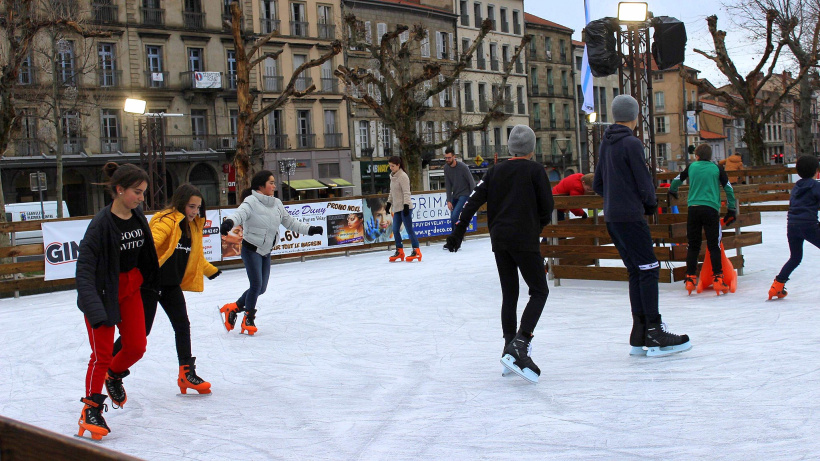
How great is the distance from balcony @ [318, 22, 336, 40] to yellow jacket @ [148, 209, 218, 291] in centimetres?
4698

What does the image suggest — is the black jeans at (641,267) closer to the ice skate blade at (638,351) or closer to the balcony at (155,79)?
the ice skate blade at (638,351)

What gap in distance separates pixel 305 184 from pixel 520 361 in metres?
43.6

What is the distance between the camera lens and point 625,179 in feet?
19.4

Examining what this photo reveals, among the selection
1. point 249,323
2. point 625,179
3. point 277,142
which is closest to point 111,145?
point 277,142

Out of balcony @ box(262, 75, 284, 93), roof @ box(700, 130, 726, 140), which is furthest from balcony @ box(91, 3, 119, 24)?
roof @ box(700, 130, 726, 140)

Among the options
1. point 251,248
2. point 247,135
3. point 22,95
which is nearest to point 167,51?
point 22,95

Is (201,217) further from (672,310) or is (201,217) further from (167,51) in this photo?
(167,51)

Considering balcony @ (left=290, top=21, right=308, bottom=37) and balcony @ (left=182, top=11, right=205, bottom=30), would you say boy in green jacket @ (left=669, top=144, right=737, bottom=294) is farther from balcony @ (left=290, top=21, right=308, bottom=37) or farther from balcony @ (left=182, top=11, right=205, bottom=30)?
balcony @ (left=290, top=21, right=308, bottom=37)

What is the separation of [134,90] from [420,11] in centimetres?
2238

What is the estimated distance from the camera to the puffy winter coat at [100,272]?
4.38 m

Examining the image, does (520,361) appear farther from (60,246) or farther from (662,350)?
(60,246)

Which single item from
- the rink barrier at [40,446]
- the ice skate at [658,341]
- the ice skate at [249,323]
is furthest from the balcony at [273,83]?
the rink barrier at [40,446]

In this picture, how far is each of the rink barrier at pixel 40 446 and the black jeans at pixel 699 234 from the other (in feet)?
25.1

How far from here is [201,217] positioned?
5.84 m
